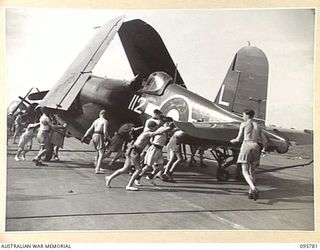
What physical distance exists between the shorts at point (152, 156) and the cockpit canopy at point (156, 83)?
91 cm

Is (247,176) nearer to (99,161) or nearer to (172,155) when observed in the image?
(172,155)

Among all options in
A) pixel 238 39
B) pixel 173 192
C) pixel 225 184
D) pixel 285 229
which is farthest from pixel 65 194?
pixel 238 39

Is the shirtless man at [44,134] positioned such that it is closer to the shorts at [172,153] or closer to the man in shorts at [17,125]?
the man in shorts at [17,125]

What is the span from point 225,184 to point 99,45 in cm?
204

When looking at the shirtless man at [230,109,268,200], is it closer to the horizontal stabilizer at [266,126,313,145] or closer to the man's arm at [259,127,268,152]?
the man's arm at [259,127,268,152]

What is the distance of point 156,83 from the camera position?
517 centimetres

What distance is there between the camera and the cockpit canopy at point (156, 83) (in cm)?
511

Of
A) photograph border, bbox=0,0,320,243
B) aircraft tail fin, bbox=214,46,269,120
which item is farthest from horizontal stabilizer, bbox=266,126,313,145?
aircraft tail fin, bbox=214,46,269,120

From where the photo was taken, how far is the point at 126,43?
510cm

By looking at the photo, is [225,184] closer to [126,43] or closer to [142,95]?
[142,95]

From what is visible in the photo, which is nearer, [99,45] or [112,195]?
[112,195]

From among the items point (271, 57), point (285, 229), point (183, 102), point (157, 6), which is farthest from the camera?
point (183, 102)

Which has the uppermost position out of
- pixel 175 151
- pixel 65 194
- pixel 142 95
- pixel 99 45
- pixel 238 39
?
pixel 238 39

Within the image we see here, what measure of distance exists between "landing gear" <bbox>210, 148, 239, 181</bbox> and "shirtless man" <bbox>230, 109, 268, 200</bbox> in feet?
2.10
